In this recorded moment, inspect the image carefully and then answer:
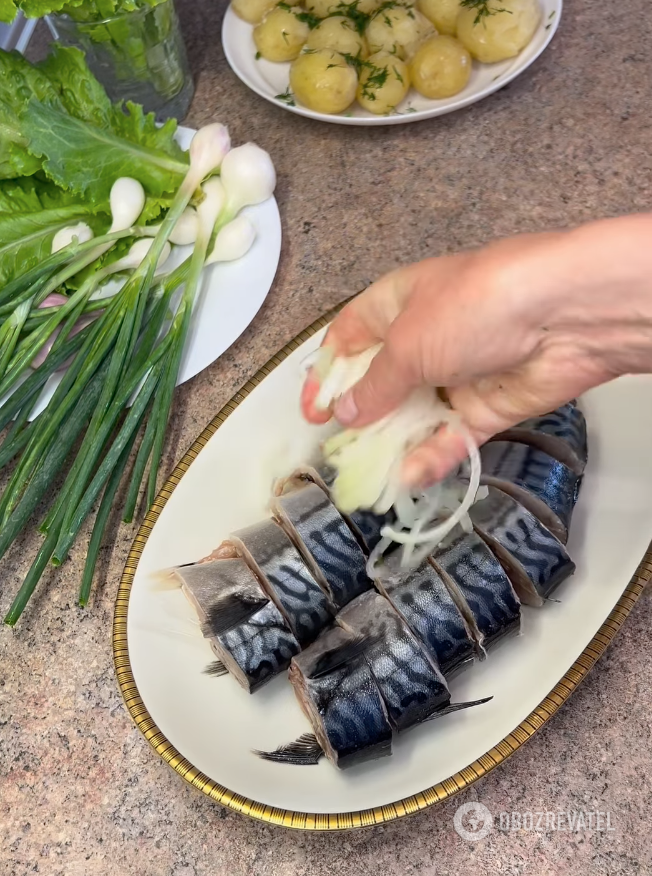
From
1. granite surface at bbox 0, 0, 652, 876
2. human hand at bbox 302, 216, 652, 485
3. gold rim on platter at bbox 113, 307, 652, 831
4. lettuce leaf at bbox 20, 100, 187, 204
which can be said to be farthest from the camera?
lettuce leaf at bbox 20, 100, 187, 204

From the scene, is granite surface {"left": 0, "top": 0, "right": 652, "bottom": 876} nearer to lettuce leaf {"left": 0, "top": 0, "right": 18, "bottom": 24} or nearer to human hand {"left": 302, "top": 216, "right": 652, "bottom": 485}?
A: human hand {"left": 302, "top": 216, "right": 652, "bottom": 485}

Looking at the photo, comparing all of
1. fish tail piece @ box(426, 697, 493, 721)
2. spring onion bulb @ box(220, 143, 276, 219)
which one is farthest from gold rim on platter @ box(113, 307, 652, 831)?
spring onion bulb @ box(220, 143, 276, 219)

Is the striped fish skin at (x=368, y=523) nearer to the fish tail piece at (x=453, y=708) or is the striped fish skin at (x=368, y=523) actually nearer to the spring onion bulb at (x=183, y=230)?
the fish tail piece at (x=453, y=708)

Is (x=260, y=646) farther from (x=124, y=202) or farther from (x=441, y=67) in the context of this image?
(x=441, y=67)

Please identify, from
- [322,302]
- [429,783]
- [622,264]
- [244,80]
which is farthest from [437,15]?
[429,783]

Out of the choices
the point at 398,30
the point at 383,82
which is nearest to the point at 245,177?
the point at 383,82

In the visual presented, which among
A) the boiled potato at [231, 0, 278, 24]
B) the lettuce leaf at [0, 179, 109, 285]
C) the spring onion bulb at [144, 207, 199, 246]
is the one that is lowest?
the spring onion bulb at [144, 207, 199, 246]
